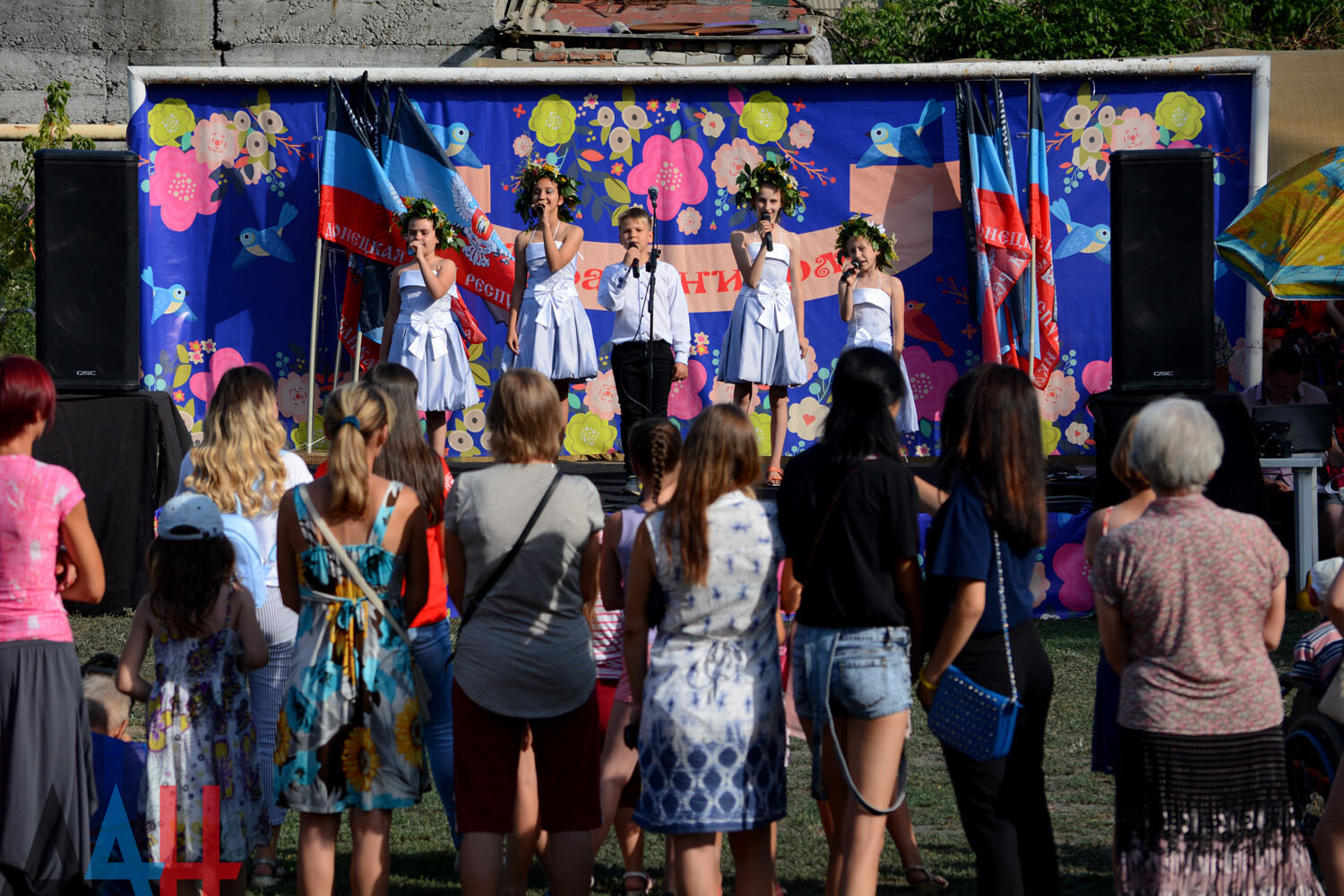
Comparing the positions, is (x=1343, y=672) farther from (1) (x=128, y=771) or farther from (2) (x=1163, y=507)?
(1) (x=128, y=771)

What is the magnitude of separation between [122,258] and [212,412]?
410cm

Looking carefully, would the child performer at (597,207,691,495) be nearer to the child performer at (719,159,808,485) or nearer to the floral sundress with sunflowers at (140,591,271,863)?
the child performer at (719,159,808,485)

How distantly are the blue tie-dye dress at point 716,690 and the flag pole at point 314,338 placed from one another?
706 centimetres

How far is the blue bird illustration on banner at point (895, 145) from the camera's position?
398 inches

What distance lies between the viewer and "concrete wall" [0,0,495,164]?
14.7m

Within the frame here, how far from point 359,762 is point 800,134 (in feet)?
24.0

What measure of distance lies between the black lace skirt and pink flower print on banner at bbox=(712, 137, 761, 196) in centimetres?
733

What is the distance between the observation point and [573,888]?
12.6 ft

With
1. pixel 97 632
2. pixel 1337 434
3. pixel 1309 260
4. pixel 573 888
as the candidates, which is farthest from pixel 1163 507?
pixel 1337 434

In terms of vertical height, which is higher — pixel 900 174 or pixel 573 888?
pixel 900 174

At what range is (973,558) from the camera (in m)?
3.55

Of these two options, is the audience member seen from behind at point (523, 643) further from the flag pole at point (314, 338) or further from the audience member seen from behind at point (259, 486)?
the flag pole at point (314, 338)

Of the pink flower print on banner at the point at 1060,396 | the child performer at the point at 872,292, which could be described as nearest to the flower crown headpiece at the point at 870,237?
the child performer at the point at 872,292

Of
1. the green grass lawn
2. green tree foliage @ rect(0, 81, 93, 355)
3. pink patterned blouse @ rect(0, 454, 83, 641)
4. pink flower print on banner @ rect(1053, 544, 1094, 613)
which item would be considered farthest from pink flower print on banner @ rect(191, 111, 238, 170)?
pink patterned blouse @ rect(0, 454, 83, 641)
